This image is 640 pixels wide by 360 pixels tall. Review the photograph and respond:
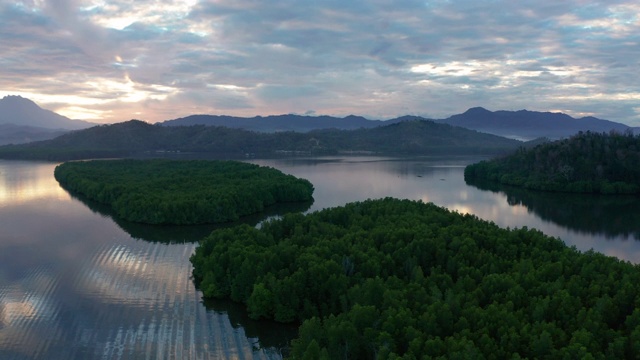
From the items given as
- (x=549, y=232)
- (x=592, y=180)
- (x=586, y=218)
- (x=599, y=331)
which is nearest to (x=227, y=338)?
(x=599, y=331)

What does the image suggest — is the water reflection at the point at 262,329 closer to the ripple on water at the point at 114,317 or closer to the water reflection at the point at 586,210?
the ripple on water at the point at 114,317

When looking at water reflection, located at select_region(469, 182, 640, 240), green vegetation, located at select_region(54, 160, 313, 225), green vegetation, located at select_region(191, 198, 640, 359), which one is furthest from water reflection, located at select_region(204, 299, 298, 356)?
water reflection, located at select_region(469, 182, 640, 240)

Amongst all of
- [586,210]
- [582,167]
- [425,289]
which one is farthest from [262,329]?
[582,167]

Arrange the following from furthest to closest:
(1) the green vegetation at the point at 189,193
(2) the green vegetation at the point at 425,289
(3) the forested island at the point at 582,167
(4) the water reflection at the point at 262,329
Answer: (3) the forested island at the point at 582,167 → (1) the green vegetation at the point at 189,193 → (4) the water reflection at the point at 262,329 → (2) the green vegetation at the point at 425,289

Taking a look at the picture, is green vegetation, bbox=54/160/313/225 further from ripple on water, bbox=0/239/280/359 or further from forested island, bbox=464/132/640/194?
forested island, bbox=464/132/640/194

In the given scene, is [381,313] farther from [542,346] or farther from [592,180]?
[592,180]

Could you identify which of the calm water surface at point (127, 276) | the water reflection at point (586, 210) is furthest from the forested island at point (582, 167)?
the calm water surface at point (127, 276)

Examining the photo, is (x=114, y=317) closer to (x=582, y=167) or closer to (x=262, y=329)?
(x=262, y=329)
